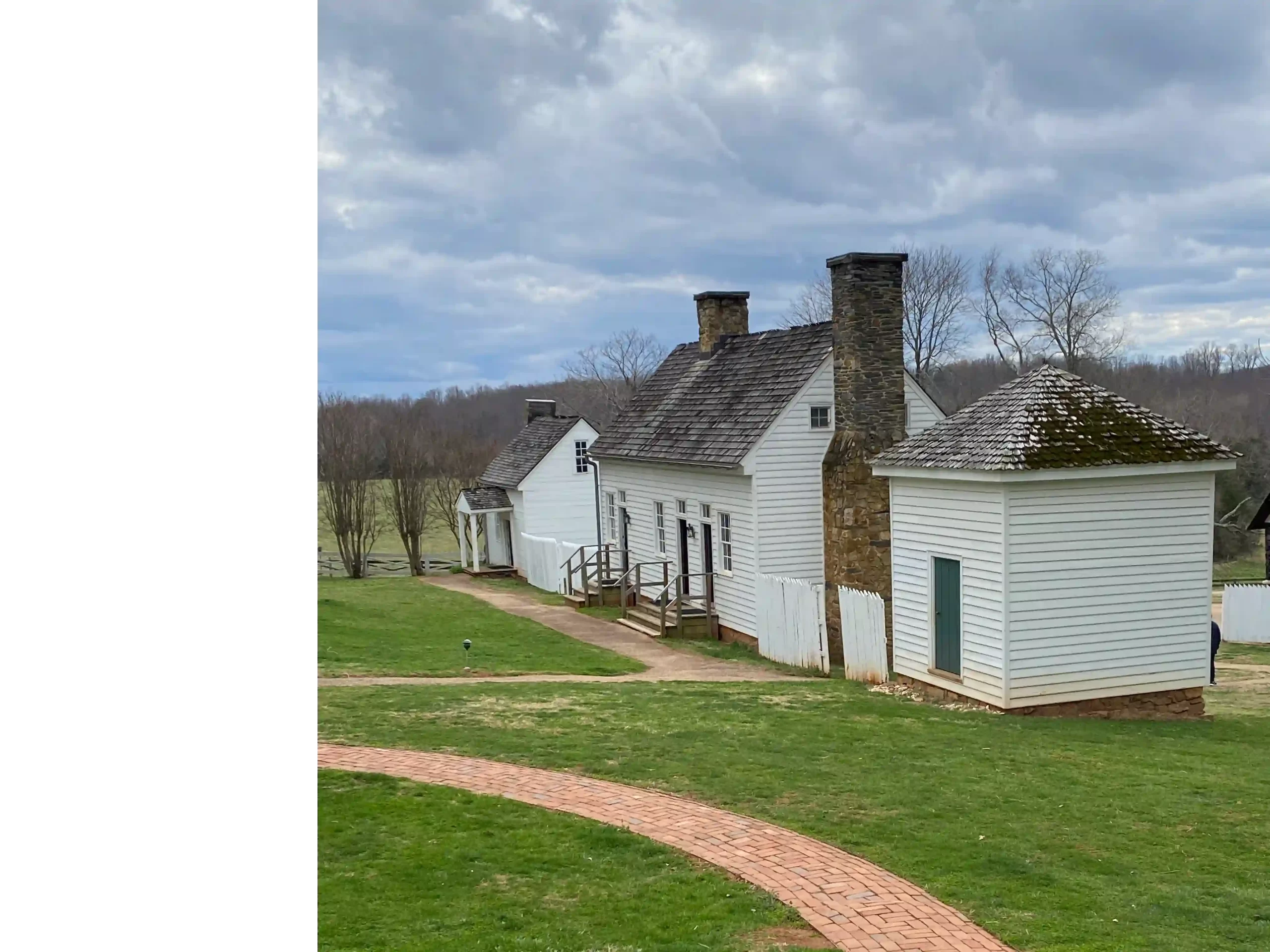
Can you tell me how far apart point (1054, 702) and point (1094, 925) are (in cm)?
944

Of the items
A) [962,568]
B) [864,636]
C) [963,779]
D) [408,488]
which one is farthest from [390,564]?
[963,779]

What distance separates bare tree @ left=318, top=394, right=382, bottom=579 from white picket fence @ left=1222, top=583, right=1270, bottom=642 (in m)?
34.0

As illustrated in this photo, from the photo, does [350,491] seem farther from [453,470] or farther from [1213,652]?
[1213,652]

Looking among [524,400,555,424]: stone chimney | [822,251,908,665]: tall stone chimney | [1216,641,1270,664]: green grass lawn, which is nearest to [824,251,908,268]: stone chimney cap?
[822,251,908,665]: tall stone chimney

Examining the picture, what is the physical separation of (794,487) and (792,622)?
129 inches

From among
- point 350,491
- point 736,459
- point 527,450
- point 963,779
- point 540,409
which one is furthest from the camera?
point 350,491

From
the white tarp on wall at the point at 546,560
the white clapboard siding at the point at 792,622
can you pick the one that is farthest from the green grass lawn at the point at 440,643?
the white tarp on wall at the point at 546,560

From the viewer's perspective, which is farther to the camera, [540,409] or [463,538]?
[463,538]

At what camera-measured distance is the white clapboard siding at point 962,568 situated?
16.3 metres

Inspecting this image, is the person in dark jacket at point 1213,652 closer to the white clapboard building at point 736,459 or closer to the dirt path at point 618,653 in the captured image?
the dirt path at point 618,653

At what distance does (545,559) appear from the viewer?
37.6m

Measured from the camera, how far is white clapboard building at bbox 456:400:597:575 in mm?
40500

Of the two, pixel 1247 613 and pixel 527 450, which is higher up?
pixel 527 450
